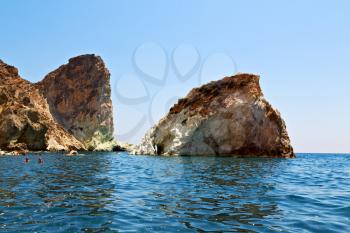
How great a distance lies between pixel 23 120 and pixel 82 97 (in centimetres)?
5731

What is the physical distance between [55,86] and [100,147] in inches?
1403

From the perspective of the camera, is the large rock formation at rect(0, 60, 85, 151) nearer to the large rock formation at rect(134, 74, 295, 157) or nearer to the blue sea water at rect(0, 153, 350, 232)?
the large rock formation at rect(134, 74, 295, 157)

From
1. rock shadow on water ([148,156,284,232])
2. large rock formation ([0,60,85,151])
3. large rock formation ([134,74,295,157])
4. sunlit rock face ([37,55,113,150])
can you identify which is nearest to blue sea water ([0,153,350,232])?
rock shadow on water ([148,156,284,232])

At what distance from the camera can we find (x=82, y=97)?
133m

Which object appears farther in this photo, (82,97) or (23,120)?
(82,97)

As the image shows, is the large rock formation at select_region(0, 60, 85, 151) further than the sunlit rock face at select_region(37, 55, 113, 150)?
No

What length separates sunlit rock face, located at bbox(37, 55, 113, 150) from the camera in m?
128

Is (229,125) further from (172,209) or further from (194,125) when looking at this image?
(172,209)

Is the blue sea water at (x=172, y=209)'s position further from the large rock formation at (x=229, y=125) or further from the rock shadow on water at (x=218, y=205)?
the large rock formation at (x=229, y=125)

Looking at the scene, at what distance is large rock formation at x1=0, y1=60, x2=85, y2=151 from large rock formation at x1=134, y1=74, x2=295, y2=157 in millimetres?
34673

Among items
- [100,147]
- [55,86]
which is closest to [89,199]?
[100,147]

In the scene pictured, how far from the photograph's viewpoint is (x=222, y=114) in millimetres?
55812

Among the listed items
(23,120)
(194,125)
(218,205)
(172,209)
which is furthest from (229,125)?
(23,120)

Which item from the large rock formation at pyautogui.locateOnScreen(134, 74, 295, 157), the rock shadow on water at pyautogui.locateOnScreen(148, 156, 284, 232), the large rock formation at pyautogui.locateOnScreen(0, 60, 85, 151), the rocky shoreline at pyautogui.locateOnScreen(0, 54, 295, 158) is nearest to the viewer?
the rock shadow on water at pyautogui.locateOnScreen(148, 156, 284, 232)
